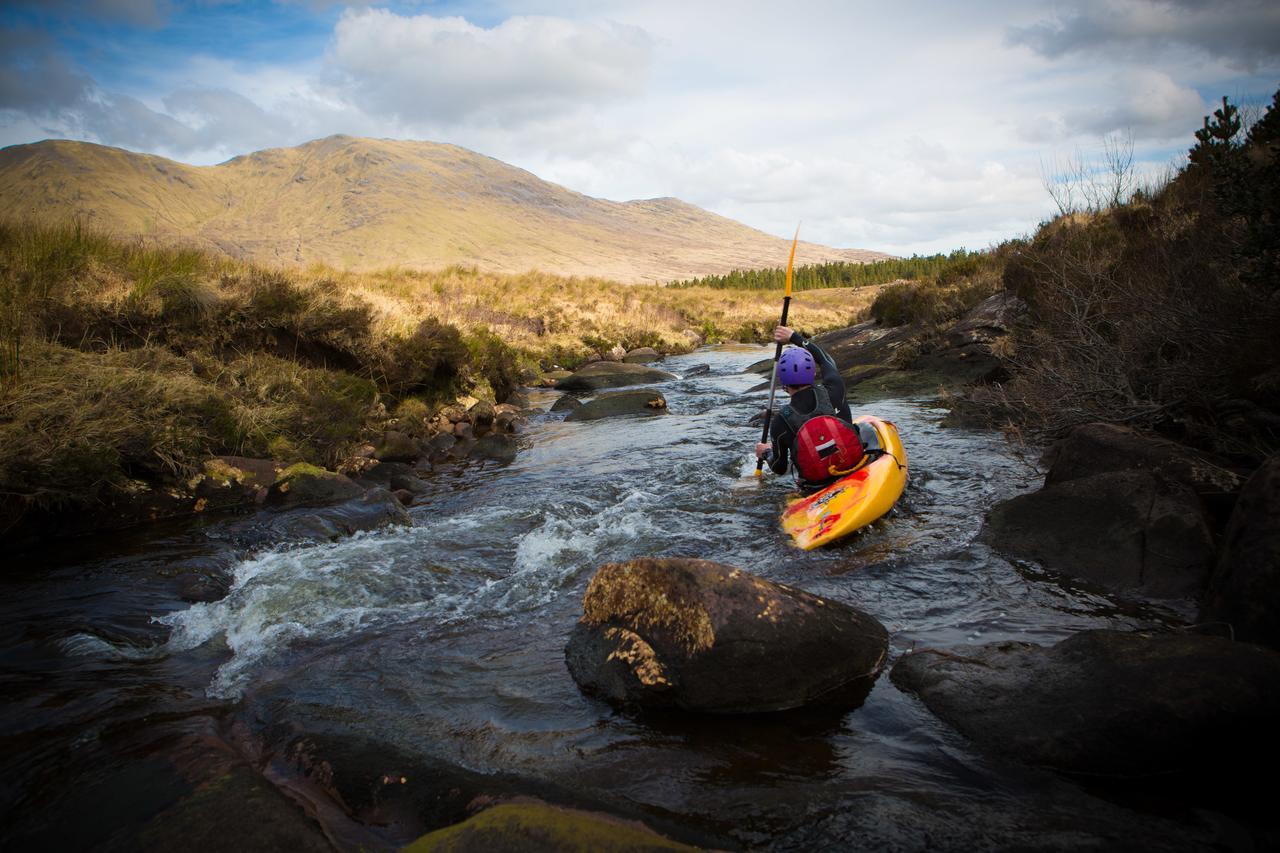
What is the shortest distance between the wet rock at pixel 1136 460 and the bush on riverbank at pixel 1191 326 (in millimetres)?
330

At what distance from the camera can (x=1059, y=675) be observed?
3527 millimetres

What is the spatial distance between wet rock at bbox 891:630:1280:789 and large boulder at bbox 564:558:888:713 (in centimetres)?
60

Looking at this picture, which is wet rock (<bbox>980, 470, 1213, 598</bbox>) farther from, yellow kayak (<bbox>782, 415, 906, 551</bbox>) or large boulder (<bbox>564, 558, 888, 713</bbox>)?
large boulder (<bbox>564, 558, 888, 713</bbox>)

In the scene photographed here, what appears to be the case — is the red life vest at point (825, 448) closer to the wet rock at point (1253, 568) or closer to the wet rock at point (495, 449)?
the wet rock at point (1253, 568)

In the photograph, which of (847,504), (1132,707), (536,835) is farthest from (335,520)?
(1132,707)

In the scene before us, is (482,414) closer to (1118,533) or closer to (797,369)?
(797,369)

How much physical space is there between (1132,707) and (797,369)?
4.95m

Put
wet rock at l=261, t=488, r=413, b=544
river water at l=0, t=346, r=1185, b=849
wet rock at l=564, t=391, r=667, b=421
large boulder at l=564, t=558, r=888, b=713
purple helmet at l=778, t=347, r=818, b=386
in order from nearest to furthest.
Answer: river water at l=0, t=346, r=1185, b=849
large boulder at l=564, t=558, r=888, b=713
wet rock at l=261, t=488, r=413, b=544
purple helmet at l=778, t=347, r=818, b=386
wet rock at l=564, t=391, r=667, b=421

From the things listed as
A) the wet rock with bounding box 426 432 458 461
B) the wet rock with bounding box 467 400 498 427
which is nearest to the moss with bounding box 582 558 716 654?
the wet rock with bounding box 426 432 458 461

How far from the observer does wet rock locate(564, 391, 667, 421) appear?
47.2 ft

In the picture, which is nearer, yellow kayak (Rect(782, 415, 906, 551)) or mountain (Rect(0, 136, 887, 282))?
yellow kayak (Rect(782, 415, 906, 551))

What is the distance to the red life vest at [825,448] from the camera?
737 centimetres

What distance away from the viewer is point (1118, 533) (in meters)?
5.30

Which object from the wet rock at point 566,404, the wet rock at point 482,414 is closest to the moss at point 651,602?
the wet rock at point 482,414
